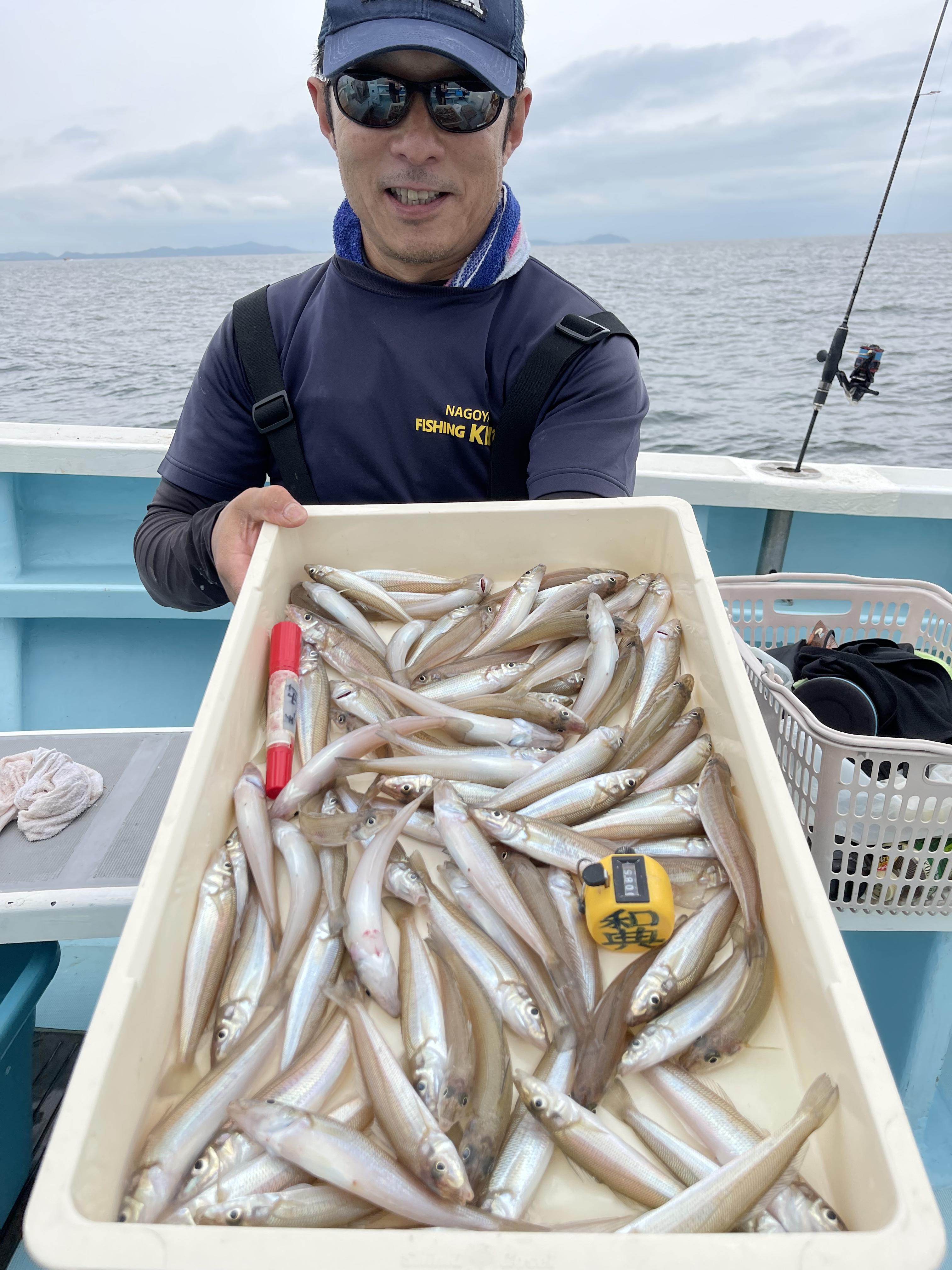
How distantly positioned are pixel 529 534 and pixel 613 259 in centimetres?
7297

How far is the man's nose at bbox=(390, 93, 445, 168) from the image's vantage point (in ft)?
5.95

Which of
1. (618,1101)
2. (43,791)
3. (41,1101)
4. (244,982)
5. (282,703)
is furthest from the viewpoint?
(41,1101)

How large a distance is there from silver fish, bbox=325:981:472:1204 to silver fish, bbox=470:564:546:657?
2.64ft

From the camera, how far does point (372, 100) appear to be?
5.82 feet

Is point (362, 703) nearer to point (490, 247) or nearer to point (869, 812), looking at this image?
point (869, 812)

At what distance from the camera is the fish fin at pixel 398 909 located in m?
1.11

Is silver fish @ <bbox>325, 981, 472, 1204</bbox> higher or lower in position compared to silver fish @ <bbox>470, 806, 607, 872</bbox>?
lower

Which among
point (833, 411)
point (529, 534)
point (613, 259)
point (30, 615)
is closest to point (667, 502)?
point (529, 534)

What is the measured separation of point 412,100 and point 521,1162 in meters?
1.98


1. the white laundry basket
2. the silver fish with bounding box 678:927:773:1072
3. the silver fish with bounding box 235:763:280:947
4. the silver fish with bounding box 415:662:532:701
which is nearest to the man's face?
the silver fish with bounding box 415:662:532:701

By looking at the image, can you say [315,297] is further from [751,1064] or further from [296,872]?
[751,1064]

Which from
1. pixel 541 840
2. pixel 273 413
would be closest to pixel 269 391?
pixel 273 413

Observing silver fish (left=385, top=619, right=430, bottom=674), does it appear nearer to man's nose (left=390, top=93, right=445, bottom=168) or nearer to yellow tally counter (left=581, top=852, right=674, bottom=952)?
yellow tally counter (left=581, top=852, right=674, bottom=952)

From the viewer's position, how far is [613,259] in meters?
66.9
